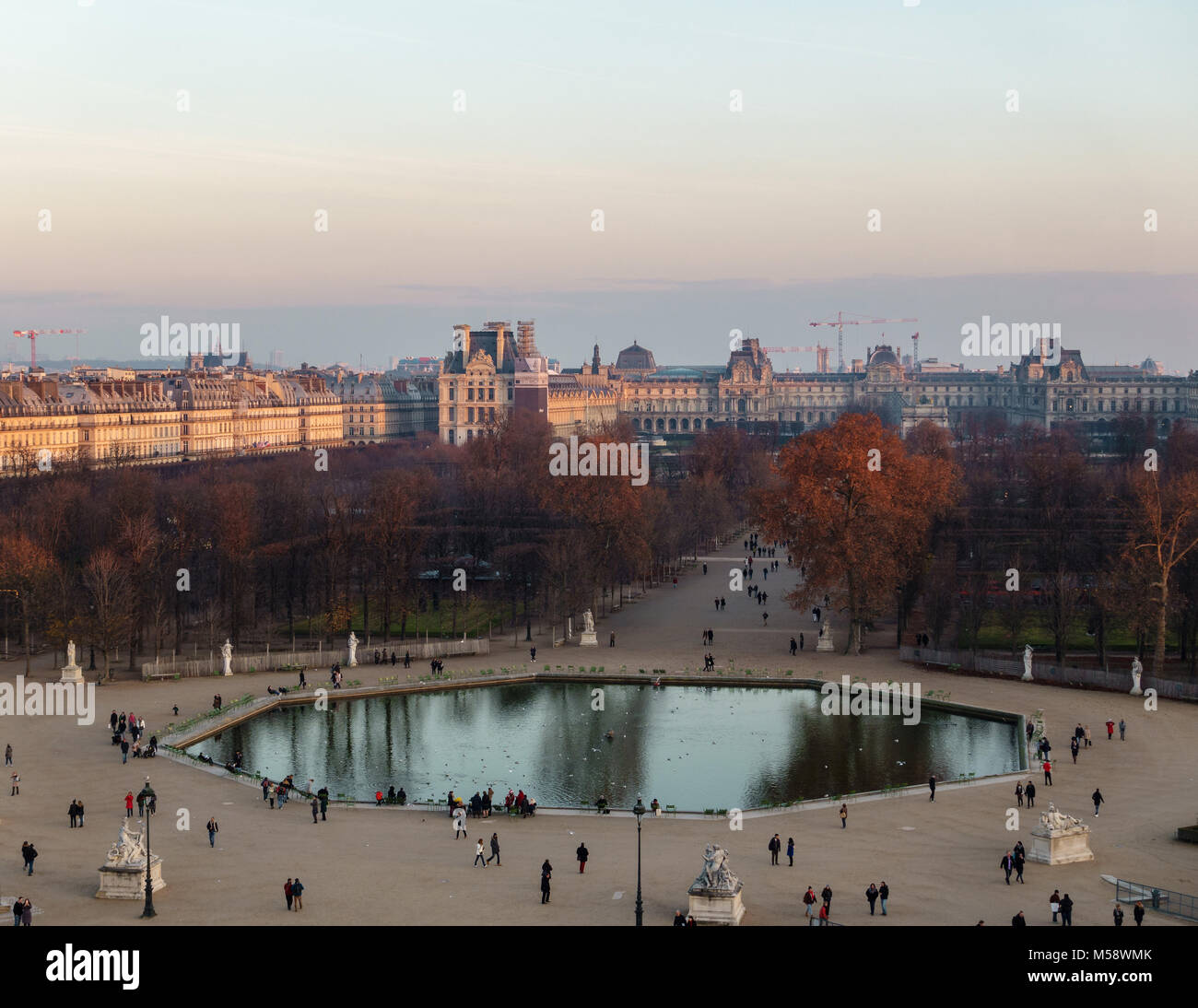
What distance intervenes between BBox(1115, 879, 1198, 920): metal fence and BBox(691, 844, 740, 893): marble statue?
7.32 meters

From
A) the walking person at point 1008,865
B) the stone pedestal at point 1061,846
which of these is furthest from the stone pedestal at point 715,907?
the stone pedestal at point 1061,846

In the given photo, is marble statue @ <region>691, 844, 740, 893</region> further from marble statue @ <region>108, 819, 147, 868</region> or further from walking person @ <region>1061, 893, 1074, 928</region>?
marble statue @ <region>108, 819, 147, 868</region>

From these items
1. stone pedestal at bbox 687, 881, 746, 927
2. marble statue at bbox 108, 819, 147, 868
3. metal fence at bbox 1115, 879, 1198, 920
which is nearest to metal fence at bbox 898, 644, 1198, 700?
metal fence at bbox 1115, 879, 1198, 920

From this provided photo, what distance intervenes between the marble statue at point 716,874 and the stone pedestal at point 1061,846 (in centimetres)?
743

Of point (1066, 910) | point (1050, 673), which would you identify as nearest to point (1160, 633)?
point (1050, 673)

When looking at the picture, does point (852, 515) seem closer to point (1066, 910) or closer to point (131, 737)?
point (131, 737)

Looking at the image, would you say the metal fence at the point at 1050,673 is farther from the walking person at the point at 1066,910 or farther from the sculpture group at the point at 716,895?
the sculpture group at the point at 716,895

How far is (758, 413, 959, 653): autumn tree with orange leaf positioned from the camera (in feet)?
187

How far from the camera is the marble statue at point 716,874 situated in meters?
28.1

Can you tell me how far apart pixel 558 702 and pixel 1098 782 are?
58.7 feet

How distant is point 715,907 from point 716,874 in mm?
560

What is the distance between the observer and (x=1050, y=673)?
51.9m

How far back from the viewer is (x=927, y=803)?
3716 cm
